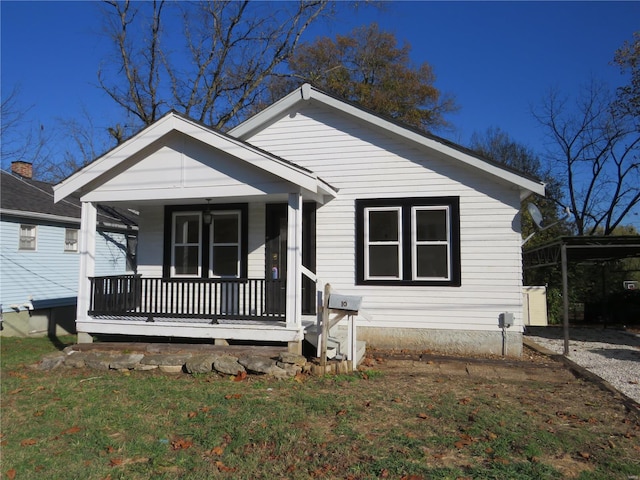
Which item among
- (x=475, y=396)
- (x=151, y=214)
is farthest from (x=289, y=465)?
(x=151, y=214)

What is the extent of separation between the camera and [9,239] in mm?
12859

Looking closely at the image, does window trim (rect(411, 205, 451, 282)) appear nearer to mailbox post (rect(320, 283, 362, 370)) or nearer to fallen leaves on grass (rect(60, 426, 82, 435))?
mailbox post (rect(320, 283, 362, 370))

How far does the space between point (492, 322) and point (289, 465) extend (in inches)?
236

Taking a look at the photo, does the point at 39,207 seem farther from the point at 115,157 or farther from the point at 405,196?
the point at 405,196

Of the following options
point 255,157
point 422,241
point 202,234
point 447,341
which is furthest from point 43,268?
point 447,341

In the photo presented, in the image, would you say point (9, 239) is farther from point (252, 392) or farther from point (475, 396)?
point (475, 396)

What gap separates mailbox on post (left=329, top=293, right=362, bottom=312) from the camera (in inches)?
283

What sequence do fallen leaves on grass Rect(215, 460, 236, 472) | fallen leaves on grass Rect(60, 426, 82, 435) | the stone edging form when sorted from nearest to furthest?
fallen leaves on grass Rect(215, 460, 236, 472) → fallen leaves on grass Rect(60, 426, 82, 435) → the stone edging

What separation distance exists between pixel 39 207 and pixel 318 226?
31.5 feet

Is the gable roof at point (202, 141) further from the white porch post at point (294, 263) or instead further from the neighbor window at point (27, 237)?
the neighbor window at point (27, 237)

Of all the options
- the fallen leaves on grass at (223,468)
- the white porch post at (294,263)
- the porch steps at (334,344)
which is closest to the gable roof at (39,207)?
the white porch post at (294,263)

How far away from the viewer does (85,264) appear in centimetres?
892

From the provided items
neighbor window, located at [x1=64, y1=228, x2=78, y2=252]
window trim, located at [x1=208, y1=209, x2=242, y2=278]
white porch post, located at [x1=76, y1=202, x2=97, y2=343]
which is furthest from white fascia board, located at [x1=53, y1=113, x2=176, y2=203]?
neighbor window, located at [x1=64, y1=228, x2=78, y2=252]

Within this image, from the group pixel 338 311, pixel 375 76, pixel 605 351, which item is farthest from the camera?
pixel 375 76
